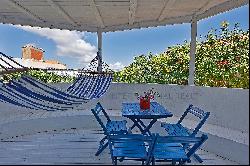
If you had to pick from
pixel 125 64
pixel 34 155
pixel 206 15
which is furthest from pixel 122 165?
pixel 125 64

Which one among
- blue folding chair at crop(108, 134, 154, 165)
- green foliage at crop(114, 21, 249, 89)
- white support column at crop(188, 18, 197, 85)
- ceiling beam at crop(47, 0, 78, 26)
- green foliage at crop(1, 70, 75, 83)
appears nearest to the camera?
blue folding chair at crop(108, 134, 154, 165)

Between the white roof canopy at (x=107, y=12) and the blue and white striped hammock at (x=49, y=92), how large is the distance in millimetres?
1095

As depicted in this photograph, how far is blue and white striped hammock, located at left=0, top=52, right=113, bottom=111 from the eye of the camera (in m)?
3.88

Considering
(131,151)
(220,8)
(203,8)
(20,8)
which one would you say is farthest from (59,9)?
(131,151)

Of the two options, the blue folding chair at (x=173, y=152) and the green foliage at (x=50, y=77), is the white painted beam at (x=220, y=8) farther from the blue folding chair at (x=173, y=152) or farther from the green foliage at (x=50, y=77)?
the green foliage at (x=50, y=77)

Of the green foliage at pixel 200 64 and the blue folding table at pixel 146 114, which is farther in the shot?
the green foliage at pixel 200 64

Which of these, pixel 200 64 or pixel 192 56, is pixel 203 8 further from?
pixel 200 64

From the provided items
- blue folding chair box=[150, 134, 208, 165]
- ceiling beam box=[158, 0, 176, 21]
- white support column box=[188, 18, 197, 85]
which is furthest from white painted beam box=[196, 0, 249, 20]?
blue folding chair box=[150, 134, 208, 165]

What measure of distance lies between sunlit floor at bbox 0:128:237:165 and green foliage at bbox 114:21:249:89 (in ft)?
6.02

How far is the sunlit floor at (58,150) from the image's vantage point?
374cm

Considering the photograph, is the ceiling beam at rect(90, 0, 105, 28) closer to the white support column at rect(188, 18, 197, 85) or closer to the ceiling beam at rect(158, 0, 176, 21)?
the ceiling beam at rect(158, 0, 176, 21)

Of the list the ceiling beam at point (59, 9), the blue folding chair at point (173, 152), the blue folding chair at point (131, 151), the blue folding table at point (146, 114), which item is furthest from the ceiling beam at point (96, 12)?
the blue folding chair at point (173, 152)

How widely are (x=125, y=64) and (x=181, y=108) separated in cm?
219

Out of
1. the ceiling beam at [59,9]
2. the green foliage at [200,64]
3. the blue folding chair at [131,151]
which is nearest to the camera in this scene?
the blue folding chair at [131,151]
